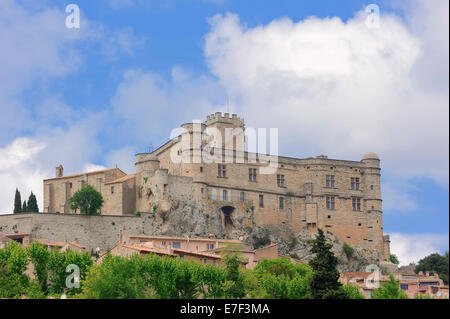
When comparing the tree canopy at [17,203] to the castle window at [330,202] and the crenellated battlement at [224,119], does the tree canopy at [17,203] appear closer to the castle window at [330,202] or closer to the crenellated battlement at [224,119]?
the crenellated battlement at [224,119]

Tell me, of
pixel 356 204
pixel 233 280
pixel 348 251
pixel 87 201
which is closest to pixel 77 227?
pixel 87 201

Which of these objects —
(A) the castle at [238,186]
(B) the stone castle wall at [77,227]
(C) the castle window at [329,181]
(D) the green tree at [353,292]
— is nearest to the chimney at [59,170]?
(A) the castle at [238,186]

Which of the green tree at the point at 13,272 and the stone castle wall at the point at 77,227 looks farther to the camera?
the stone castle wall at the point at 77,227

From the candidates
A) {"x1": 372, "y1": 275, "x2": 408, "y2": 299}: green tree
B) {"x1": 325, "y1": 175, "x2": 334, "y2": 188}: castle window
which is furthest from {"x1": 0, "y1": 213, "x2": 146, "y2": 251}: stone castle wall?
{"x1": 372, "y1": 275, "x2": 408, "y2": 299}: green tree

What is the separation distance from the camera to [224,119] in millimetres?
109625

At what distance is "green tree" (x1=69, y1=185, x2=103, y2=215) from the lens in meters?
99.1

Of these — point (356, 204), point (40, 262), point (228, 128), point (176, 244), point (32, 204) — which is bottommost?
point (40, 262)

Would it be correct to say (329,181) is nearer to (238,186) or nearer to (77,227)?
(238,186)

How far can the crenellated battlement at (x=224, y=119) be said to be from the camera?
109 m

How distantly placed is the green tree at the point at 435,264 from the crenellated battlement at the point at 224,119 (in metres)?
25.9

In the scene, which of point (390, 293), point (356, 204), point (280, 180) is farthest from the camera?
point (356, 204)

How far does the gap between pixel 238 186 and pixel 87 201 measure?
1567 cm

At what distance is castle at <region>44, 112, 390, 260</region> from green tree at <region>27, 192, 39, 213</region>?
121 inches
